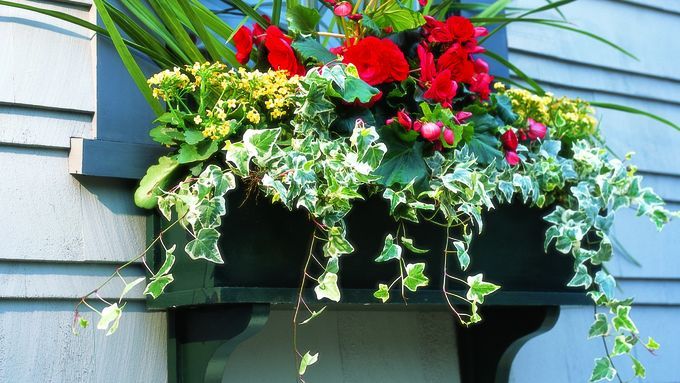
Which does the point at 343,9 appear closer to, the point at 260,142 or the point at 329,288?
the point at 260,142

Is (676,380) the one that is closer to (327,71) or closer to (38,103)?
(327,71)

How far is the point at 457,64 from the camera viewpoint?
1.74 m

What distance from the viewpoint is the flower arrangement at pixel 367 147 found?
1486mm

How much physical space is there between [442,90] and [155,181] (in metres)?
0.54

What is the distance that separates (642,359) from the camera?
7.90 ft

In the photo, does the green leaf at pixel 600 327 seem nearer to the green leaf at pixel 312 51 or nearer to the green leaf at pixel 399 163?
the green leaf at pixel 399 163

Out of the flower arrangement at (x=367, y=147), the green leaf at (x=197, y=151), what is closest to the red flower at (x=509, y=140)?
the flower arrangement at (x=367, y=147)

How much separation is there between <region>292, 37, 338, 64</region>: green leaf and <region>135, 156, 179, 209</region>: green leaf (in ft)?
0.97

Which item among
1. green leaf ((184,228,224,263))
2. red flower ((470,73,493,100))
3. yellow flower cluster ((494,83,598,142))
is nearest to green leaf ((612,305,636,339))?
yellow flower cluster ((494,83,598,142))

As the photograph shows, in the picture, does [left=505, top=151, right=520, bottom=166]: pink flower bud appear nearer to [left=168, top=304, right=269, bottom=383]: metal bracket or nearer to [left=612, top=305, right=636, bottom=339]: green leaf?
[left=612, top=305, right=636, bottom=339]: green leaf

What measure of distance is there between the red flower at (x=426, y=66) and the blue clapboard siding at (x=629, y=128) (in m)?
0.76

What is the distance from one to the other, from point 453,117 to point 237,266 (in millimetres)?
483

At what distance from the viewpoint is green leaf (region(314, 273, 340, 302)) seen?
1463 mm

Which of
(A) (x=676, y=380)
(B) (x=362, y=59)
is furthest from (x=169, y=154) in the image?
(A) (x=676, y=380)
